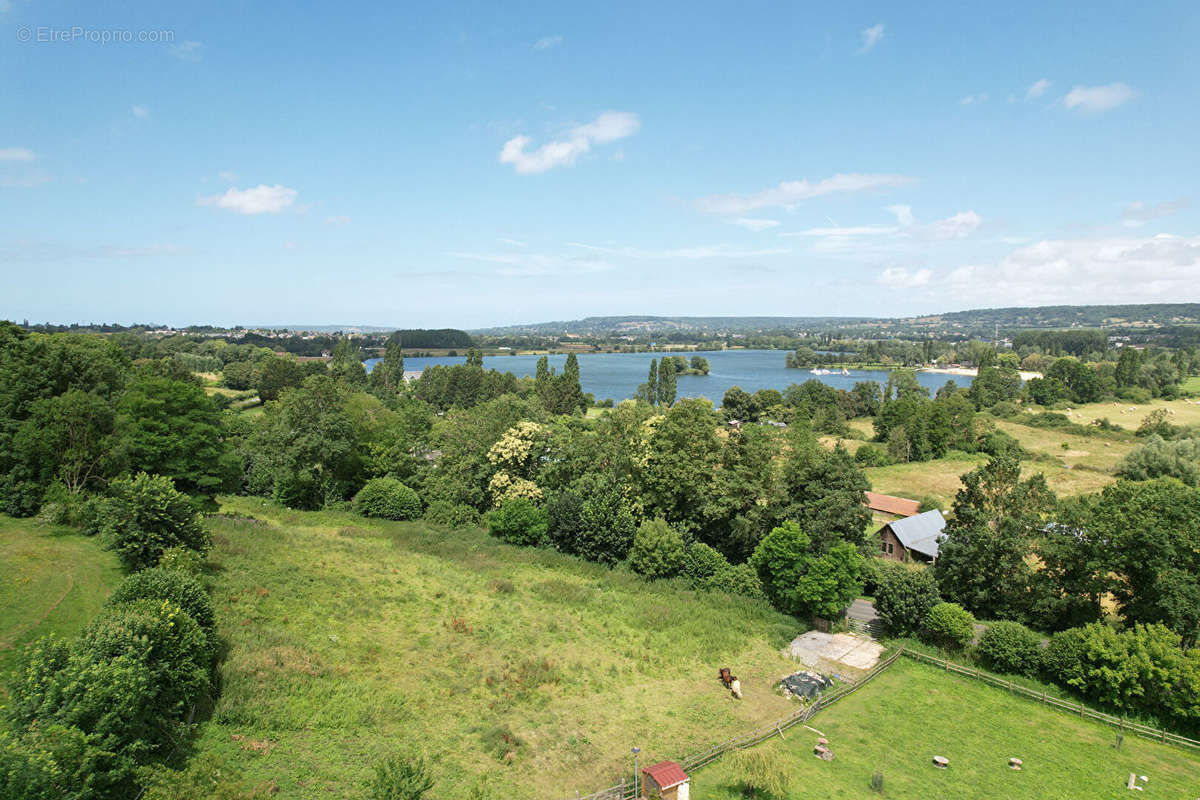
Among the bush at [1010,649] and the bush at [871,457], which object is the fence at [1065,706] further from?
the bush at [871,457]

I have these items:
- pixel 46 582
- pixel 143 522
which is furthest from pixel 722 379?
pixel 46 582

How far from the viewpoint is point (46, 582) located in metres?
18.3

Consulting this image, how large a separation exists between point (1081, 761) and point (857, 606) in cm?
1258

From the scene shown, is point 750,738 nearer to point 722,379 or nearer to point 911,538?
point 911,538

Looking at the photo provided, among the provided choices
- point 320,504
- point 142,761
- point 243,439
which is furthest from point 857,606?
point 243,439

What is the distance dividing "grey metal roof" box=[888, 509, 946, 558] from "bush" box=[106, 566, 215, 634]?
36082 millimetres

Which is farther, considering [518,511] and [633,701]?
[518,511]

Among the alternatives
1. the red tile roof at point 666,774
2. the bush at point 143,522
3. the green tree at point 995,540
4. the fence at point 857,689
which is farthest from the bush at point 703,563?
the bush at point 143,522

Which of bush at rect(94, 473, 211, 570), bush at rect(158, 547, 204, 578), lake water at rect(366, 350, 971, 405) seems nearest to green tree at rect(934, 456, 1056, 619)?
bush at rect(158, 547, 204, 578)

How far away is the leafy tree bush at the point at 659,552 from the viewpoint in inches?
1190

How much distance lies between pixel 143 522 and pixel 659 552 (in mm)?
22085

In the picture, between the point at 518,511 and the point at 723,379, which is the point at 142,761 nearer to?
the point at 518,511

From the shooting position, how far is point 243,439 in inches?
1898

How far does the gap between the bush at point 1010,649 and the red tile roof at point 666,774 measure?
48.9 feet
